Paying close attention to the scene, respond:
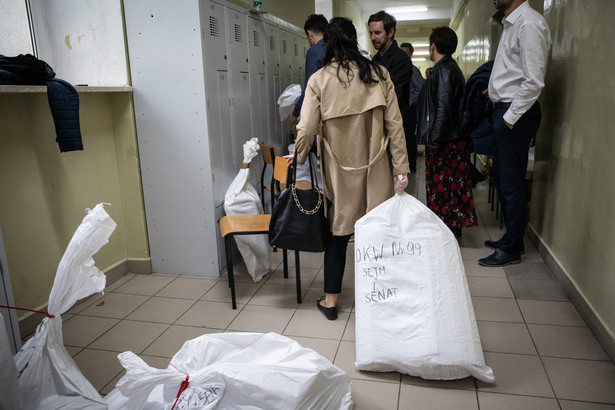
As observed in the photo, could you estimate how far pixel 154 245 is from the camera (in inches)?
131

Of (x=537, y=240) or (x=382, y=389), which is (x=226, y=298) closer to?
(x=382, y=389)

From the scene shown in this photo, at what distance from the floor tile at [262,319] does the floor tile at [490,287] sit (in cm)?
112

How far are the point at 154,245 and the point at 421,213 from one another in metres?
2.00

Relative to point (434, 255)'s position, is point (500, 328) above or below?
Answer: below

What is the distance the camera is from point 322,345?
2340 millimetres

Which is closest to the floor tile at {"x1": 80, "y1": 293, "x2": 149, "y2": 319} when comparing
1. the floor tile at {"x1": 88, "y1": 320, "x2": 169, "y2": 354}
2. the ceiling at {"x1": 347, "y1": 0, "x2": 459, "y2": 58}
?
the floor tile at {"x1": 88, "y1": 320, "x2": 169, "y2": 354}

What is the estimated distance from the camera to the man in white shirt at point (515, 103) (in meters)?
2.75

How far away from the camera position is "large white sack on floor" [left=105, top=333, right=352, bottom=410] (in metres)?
1.47

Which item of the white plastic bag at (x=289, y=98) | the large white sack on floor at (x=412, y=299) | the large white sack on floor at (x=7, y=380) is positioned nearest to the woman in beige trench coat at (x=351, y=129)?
the large white sack on floor at (x=412, y=299)

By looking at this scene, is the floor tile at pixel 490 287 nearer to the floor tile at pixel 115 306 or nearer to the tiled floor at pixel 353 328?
the tiled floor at pixel 353 328

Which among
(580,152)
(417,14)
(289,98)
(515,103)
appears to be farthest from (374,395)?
(417,14)

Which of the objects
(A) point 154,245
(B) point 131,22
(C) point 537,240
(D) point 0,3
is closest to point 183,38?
(B) point 131,22

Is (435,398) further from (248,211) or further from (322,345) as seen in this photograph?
(248,211)

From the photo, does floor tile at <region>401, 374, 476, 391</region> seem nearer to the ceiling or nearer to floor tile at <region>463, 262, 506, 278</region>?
floor tile at <region>463, 262, 506, 278</region>
